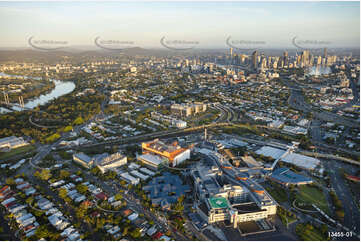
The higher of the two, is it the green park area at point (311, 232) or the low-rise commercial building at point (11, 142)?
the low-rise commercial building at point (11, 142)

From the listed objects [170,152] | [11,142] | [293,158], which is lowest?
[293,158]

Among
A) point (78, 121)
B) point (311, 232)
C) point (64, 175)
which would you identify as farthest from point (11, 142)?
point (311, 232)

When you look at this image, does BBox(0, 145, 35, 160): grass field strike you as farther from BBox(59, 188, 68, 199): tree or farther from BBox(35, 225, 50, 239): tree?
BBox(35, 225, 50, 239): tree

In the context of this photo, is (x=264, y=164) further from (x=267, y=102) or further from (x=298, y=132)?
(x=267, y=102)

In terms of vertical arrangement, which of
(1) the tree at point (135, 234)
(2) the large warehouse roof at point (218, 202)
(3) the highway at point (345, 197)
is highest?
(2) the large warehouse roof at point (218, 202)

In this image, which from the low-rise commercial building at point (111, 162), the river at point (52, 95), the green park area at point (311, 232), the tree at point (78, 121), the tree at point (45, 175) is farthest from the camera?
the river at point (52, 95)

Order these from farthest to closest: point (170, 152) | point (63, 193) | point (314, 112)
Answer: point (314, 112) < point (170, 152) < point (63, 193)

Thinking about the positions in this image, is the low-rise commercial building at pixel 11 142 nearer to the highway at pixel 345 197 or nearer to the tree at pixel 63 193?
the tree at pixel 63 193

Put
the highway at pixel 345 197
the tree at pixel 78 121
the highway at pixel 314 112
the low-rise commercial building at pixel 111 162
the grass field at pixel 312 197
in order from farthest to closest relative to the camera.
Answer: the highway at pixel 314 112
the tree at pixel 78 121
the low-rise commercial building at pixel 111 162
the grass field at pixel 312 197
the highway at pixel 345 197

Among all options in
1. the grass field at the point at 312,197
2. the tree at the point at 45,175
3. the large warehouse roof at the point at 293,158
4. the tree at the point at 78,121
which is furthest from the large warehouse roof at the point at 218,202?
the tree at the point at 78,121

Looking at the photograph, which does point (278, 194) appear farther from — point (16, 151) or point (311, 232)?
point (16, 151)
